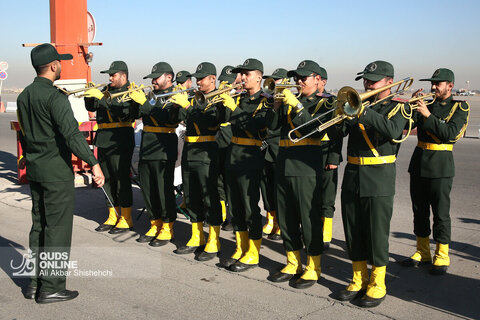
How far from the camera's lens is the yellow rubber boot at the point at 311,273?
513 centimetres

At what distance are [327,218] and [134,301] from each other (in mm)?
2780

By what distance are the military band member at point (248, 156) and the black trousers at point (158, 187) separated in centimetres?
117

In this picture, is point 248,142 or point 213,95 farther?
point 213,95

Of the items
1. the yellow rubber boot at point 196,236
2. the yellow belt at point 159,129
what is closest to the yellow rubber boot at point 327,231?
the yellow rubber boot at point 196,236

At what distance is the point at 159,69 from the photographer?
669 centimetres

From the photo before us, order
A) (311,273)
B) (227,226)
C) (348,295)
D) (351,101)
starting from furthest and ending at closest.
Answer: (227,226), (311,273), (348,295), (351,101)

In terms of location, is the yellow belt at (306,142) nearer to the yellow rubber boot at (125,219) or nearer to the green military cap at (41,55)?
the green military cap at (41,55)

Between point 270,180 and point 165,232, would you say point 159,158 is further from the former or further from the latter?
point 270,180

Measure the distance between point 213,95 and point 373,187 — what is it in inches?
80.7

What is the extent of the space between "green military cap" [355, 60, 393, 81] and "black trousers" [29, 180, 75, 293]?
279 centimetres

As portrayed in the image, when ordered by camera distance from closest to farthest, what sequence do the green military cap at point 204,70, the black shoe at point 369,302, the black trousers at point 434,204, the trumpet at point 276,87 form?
the black shoe at point 369,302
the trumpet at point 276,87
the black trousers at point 434,204
the green military cap at point 204,70

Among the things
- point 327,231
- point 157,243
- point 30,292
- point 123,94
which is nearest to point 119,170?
point 123,94

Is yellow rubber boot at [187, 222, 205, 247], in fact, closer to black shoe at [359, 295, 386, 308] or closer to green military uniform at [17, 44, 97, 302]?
green military uniform at [17, 44, 97, 302]

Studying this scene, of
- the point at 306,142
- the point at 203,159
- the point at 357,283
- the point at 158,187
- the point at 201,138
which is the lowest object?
the point at 357,283
